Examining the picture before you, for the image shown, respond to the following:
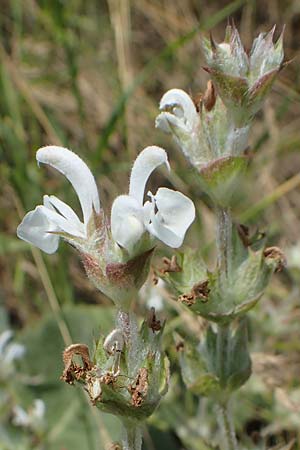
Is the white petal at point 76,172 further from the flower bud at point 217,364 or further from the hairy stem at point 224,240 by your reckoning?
the flower bud at point 217,364

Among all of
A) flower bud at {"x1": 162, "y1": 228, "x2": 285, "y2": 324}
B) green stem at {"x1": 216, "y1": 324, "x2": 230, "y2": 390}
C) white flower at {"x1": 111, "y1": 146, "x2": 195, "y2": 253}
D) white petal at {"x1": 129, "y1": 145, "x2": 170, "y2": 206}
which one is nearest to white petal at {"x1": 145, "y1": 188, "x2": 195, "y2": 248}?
white flower at {"x1": 111, "y1": 146, "x2": 195, "y2": 253}

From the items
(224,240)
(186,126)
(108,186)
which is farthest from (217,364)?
(108,186)

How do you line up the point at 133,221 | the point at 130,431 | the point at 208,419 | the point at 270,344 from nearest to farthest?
the point at 133,221, the point at 130,431, the point at 208,419, the point at 270,344

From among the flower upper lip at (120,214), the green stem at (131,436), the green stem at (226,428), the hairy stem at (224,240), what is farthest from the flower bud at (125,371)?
the green stem at (226,428)

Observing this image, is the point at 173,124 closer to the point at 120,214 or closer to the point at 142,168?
the point at 142,168

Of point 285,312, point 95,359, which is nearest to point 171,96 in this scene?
point 95,359

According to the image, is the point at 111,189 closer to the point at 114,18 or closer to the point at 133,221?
the point at 114,18

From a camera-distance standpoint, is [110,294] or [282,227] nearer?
[110,294]

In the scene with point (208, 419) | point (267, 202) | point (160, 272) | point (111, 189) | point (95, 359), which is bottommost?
point (208, 419)

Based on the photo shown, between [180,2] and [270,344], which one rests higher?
[180,2]

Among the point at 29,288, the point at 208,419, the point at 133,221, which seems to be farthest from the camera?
the point at 29,288
